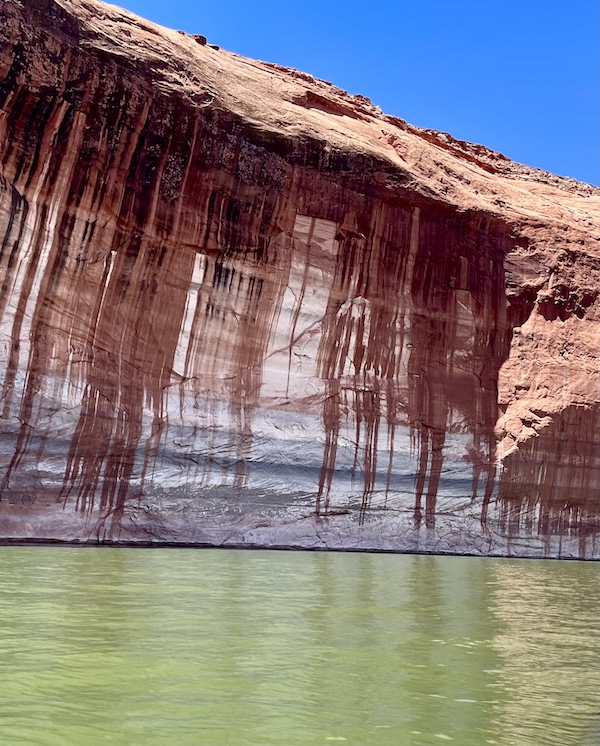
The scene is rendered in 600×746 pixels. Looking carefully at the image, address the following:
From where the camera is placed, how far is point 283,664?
12.2 ft

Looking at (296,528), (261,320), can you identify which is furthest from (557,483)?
(261,320)

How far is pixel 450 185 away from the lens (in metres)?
17.5

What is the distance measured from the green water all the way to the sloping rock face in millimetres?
5931

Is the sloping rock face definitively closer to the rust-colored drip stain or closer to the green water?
the rust-colored drip stain

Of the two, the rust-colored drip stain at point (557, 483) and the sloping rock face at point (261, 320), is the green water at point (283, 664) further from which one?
the rust-colored drip stain at point (557, 483)

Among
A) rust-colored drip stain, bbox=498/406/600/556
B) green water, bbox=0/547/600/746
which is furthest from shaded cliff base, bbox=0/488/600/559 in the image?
green water, bbox=0/547/600/746

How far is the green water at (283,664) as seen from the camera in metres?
2.72

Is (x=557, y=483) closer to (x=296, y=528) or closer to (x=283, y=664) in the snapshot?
(x=296, y=528)

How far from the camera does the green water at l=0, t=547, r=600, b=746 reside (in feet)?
8.92

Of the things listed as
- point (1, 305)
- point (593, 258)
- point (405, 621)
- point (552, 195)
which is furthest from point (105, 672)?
point (552, 195)

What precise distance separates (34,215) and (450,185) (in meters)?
9.42

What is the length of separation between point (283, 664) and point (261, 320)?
38.8 feet

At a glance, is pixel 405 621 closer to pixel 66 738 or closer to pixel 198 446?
pixel 66 738

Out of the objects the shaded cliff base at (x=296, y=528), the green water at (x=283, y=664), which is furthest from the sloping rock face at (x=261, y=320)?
the green water at (x=283, y=664)
